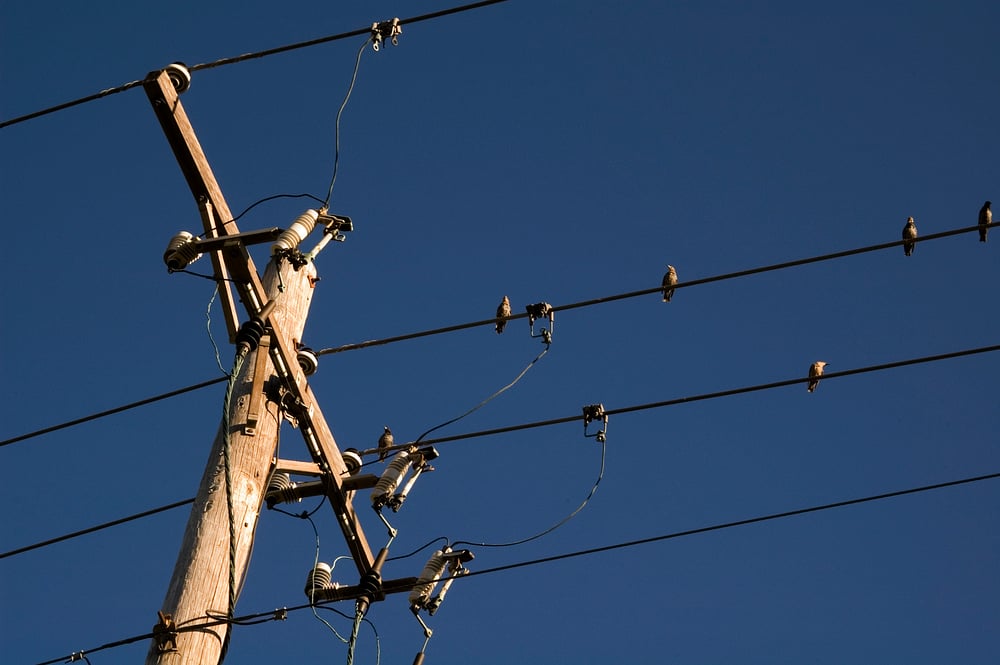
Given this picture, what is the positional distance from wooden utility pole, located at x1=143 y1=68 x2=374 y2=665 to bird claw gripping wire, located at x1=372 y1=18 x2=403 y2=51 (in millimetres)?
1793

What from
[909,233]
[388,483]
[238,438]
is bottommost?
[238,438]

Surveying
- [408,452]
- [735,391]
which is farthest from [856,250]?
[408,452]

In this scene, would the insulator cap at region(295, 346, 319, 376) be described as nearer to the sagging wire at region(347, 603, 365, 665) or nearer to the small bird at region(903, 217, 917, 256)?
the sagging wire at region(347, 603, 365, 665)

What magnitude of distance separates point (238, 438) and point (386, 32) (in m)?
3.48

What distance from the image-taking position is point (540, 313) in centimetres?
1027

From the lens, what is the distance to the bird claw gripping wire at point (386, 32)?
10039 millimetres

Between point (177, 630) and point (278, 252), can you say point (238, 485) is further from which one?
point (278, 252)

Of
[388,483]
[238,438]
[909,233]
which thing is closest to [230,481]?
[238,438]

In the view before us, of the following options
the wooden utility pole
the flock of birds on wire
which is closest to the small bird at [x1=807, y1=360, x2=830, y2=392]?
the flock of birds on wire

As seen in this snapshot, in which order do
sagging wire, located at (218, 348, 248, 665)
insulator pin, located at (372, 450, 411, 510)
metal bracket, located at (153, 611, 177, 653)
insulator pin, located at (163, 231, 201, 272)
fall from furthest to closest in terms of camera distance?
insulator pin, located at (372, 450, 411, 510), insulator pin, located at (163, 231, 201, 272), sagging wire, located at (218, 348, 248, 665), metal bracket, located at (153, 611, 177, 653)

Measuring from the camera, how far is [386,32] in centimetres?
1008

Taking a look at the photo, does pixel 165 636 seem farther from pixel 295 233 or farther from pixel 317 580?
pixel 295 233

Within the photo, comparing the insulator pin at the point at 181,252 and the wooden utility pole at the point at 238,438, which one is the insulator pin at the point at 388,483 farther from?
the insulator pin at the point at 181,252

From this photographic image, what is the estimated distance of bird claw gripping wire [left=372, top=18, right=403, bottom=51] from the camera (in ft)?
32.9
